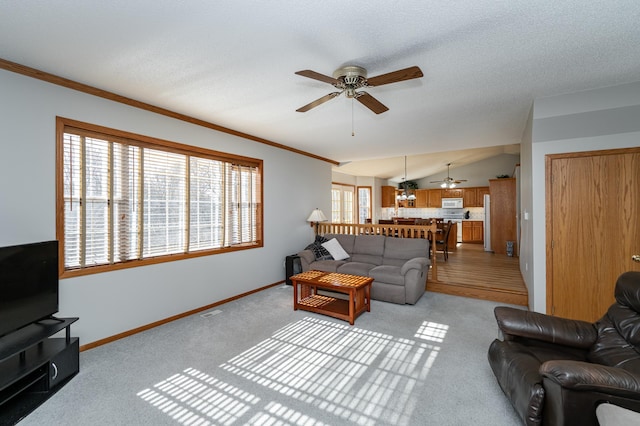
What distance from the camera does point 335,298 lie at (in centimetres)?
431

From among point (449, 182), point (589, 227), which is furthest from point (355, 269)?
point (449, 182)

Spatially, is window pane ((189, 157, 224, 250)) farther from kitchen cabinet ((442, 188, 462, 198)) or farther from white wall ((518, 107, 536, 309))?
kitchen cabinet ((442, 188, 462, 198))

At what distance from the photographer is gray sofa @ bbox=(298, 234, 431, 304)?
13.5ft

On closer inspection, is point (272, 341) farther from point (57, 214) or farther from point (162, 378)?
point (57, 214)

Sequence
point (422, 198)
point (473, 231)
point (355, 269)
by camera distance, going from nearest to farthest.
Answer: point (355, 269) → point (473, 231) → point (422, 198)

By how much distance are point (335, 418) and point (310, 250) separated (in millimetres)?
3497

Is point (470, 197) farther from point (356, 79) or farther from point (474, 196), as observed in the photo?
point (356, 79)

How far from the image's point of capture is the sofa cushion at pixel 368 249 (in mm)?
5152

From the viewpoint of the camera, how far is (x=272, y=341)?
3027 millimetres

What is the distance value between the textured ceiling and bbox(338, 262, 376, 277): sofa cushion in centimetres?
239

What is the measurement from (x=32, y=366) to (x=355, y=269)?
12.0 ft

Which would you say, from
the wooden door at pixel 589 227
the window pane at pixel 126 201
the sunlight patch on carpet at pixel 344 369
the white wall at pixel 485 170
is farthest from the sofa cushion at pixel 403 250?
the white wall at pixel 485 170

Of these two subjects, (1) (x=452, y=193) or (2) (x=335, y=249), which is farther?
(1) (x=452, y=193)

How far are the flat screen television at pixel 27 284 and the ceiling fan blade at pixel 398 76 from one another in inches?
118
